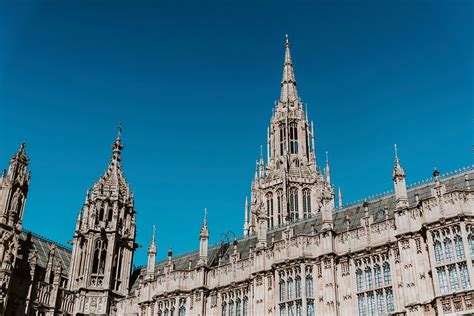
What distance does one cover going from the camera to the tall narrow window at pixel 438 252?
3753 centimetres

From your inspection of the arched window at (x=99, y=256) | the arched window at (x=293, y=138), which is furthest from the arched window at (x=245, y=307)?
the arched window at (x=293, y=138)

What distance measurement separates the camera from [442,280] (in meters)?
37.0

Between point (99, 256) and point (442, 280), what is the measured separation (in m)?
33.6

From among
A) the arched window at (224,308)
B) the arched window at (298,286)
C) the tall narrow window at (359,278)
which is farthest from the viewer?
the arched window at (224,308)

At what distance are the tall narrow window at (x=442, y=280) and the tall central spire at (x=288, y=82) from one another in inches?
2100

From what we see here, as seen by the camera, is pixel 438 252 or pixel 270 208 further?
pixel 270 208

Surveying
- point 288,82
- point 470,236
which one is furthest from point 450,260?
point 288,82

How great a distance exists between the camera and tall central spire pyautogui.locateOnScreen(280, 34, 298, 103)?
88.9m

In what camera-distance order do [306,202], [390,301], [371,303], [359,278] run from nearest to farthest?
[390,301], [371,303], [359,278], [306,202]

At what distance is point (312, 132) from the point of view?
85125 millimetres

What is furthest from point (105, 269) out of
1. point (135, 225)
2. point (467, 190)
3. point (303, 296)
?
point (467, 190)

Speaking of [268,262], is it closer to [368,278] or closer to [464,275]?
[368,278]

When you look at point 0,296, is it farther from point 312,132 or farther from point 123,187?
point 312,132

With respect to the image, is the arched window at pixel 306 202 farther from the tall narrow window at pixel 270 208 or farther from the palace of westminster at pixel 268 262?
the palace of westminster at pixel 268 262
